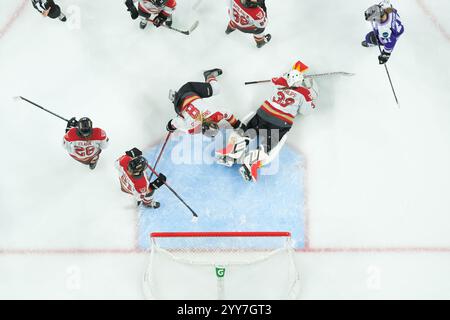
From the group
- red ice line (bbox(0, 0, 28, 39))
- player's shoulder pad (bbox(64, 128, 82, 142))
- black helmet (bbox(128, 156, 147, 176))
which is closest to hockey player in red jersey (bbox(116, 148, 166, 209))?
black helmet (bbox(128, 156, 147, 176))

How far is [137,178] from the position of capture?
4.70 meters

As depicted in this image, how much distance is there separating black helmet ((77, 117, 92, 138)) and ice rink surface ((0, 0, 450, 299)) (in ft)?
2.45

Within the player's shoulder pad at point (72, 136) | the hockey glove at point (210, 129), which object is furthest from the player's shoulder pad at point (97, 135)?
the hockey glove at point (210, 129)

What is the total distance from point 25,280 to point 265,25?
3.09m

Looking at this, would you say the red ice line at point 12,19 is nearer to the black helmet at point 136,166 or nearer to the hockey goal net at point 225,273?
the black helmet at point 136,166

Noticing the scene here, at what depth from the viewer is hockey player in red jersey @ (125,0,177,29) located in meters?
5.37

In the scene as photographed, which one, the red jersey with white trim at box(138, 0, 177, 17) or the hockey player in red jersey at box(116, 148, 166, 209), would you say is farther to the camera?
the red jersey with white trim at box(138, 0, 177, 17)

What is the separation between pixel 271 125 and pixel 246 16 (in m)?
0.96

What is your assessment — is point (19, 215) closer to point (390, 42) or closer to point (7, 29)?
point (7, 29)

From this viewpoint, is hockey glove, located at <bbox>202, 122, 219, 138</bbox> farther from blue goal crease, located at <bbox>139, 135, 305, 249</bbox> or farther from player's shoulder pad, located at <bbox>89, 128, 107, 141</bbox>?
player's shoulder pad, located at <bbox>89, 128, 107, 141</bbox>

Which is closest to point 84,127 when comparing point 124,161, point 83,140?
point 83,140

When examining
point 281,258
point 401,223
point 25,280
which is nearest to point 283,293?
point 281,258

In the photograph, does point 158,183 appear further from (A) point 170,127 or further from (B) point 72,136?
(B) point 72,136

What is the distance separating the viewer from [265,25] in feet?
17.6
